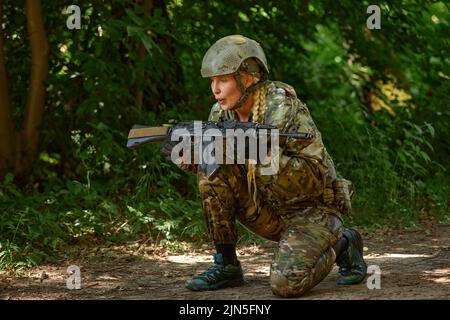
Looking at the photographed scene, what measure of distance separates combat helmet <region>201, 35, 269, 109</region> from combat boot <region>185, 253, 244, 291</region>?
884 mm

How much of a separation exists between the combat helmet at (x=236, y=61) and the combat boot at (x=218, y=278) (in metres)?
0.88

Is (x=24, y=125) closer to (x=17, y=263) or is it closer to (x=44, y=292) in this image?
(x=17, y=263)

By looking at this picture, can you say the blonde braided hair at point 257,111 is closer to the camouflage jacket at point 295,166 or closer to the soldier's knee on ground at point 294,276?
the camouflage jacket at point 295,166

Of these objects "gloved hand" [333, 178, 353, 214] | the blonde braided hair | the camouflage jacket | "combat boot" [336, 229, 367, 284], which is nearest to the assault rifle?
the camouflage jacket

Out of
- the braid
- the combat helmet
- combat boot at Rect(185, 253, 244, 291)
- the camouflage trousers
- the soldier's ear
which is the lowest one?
combat boot at Rect(185, 253, 244, 291)

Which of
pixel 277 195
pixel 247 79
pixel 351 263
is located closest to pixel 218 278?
pixel 277 195

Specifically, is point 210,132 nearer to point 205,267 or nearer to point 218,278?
point 218,278

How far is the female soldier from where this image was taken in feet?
14.7

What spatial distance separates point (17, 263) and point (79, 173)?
100 inches

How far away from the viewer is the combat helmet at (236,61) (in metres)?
4.55

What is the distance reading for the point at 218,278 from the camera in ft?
15.5

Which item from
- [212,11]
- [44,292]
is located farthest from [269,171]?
[212,11]

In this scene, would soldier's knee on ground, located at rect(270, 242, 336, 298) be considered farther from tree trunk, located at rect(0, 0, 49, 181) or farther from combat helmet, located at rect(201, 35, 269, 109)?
tree trunk, located at rect(0, 0, 49, 181)

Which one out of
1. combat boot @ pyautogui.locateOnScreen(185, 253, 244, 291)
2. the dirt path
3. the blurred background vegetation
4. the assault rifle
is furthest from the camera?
the blurred background vegetation
